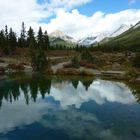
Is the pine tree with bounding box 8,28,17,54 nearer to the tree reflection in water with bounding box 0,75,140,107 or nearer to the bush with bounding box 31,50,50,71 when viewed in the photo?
the bush with bounding box 31,50,50,71

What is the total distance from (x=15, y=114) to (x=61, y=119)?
7.44 m

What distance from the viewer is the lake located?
27.7 meters

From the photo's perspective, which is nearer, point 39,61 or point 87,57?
point 39,61

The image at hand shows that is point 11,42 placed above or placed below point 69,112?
above

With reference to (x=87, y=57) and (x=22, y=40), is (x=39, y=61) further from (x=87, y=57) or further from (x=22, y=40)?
(x=22, y=40)

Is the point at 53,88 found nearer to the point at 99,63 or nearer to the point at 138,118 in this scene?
the point at 138,118

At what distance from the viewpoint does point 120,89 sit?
2253 inches

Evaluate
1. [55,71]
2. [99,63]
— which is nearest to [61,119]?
[55,71]

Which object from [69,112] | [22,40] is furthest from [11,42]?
[69,112]

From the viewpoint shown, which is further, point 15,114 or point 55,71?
point 55,71

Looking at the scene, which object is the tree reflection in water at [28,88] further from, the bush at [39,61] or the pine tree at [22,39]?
the pine tree at [22,39]

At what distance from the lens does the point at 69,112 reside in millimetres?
37719

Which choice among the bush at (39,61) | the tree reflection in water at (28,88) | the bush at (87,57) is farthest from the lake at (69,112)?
the bush at (87,57)

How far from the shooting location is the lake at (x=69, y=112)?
2772 cm
